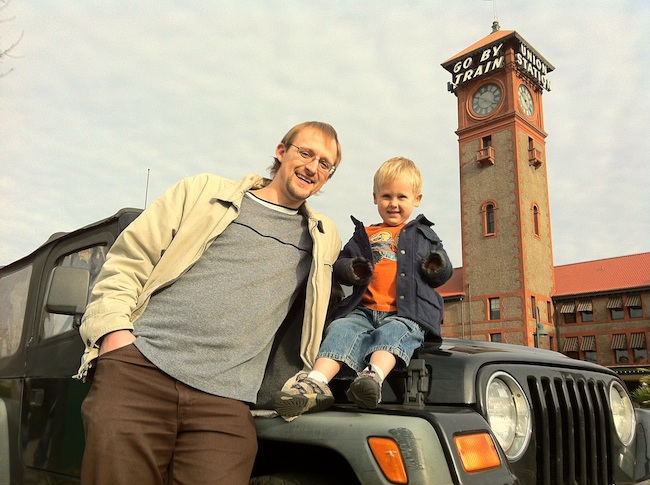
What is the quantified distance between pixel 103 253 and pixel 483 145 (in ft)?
145

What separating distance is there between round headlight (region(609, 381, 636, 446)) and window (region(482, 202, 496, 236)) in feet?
131

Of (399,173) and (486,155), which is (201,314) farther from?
(486,155)

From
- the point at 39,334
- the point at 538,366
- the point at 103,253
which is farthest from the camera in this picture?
the point at 39,334

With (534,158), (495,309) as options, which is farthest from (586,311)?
(534,158)

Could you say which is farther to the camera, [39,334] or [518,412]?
[39,334]

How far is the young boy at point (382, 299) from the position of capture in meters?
2.16

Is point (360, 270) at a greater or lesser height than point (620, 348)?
lesser

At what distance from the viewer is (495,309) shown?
40.5 m

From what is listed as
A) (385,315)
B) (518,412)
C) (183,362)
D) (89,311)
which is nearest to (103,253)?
(89,311)

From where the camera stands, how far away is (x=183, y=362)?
85.0 inches

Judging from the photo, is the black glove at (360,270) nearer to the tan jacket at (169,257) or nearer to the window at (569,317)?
the tan jacket at (169,257)

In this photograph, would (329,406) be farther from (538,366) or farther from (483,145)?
(483,145)

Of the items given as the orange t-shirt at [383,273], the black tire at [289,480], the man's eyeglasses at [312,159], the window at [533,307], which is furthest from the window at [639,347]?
the black tire at [289,480]

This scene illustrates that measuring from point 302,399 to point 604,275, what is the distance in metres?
42.4
